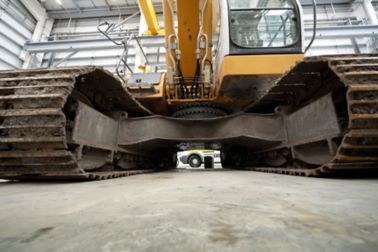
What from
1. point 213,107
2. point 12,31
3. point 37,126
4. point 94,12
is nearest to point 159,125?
point 213,107

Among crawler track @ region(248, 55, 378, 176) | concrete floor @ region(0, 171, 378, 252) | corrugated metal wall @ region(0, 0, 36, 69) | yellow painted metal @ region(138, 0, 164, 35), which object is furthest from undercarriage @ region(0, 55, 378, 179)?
corrugated metal wall @ region(0, 0, 36, 69)

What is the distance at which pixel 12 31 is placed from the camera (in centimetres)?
838

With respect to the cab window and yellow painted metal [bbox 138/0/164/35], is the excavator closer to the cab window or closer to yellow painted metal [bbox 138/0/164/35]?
the cab window

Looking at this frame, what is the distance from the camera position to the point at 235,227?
1.60 ft

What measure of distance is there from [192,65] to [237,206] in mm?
2915

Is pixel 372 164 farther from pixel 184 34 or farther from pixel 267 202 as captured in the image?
pixel 184 34

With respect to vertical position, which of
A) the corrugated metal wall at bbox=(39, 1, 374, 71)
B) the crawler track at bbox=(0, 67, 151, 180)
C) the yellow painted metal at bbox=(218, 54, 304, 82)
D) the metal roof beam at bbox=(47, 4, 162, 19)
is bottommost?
the crawler track at bbox=(0, 67, 151, 180)

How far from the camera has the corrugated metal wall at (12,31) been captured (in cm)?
788

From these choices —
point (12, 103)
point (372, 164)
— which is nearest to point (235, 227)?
point (372, 164)

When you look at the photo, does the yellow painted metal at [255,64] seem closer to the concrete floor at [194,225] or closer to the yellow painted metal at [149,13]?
the concrete floor at [194,225]

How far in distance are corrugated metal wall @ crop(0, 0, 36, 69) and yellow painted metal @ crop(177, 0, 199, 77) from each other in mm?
8778

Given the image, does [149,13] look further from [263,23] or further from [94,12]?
[94,12]

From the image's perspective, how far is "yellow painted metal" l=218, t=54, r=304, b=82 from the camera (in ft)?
8.20

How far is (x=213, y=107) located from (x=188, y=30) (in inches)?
47.4
